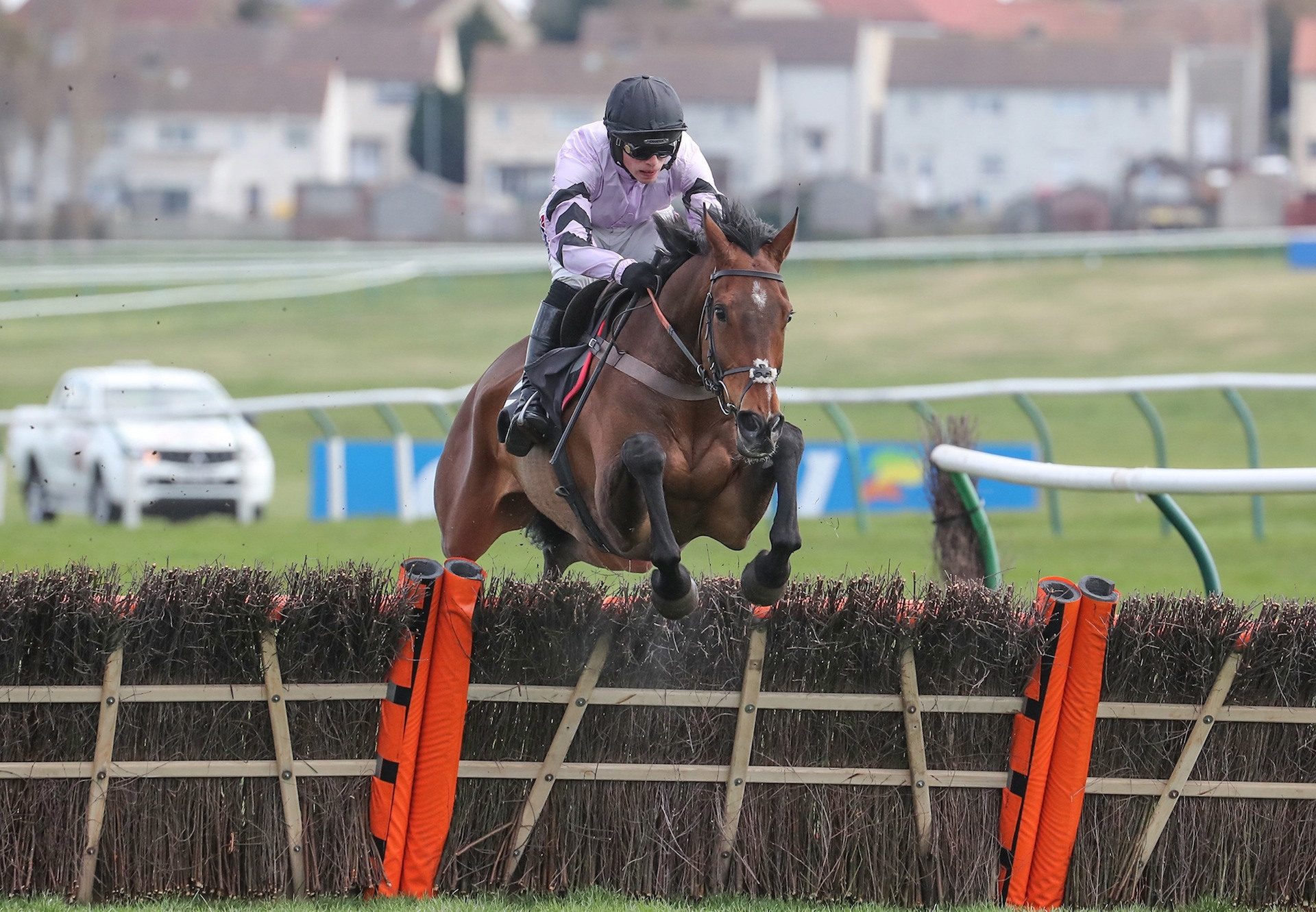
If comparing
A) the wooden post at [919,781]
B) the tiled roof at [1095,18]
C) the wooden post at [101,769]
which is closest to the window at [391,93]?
the tiled roof at [1095,18]

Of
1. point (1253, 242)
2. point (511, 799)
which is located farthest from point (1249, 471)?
point (1253, 242)

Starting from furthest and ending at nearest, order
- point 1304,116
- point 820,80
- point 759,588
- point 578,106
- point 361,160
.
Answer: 1. point 361,160
2. point 820,80
3. point 1304,116
4. point 578,106
5. point 759,588

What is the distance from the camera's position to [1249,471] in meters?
5.05

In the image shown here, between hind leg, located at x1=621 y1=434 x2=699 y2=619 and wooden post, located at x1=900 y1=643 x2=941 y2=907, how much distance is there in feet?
1.96

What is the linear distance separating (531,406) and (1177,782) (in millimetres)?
2340

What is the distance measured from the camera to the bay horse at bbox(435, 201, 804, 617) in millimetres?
4762

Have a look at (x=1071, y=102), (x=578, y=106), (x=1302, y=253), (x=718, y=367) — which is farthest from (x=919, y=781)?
(x=1071, y=102)

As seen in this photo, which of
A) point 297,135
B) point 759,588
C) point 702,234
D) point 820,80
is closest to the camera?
point 759,588

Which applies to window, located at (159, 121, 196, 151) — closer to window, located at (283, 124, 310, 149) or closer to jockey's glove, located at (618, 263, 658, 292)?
window, located at (283, 124, 310, 149)

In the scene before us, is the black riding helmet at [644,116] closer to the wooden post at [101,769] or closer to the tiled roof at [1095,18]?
the wooden post at [101,769]

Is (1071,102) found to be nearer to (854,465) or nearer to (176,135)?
(176,135)

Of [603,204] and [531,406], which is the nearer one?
[531,406]

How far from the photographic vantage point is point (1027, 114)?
225ft

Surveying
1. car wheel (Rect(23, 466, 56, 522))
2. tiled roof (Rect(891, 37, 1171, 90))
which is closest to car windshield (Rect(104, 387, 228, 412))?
car wheel (Rect(23, 466, 56, 522))
